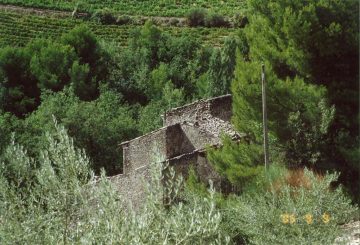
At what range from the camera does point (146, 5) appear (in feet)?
143

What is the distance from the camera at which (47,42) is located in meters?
32.9

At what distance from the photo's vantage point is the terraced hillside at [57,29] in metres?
37.0

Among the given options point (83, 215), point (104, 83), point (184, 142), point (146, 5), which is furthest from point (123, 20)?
point (83, 215)

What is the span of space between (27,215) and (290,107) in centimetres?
600

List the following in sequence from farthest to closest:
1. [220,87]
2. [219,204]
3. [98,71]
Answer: [98,71], [220,87], [219,204]

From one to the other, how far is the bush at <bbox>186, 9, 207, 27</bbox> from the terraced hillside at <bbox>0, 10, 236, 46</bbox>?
81 centimetres

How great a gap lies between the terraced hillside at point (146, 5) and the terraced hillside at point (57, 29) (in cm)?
154

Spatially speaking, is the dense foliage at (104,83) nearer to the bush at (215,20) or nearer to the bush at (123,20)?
the bush at (215,20)

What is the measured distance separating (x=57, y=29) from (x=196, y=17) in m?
A: 8.60

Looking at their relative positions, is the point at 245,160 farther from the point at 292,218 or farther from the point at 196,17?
the point at 196,17

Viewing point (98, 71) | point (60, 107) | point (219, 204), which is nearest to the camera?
point (219, 204)

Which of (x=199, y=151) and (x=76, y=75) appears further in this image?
(x=76, y=75)

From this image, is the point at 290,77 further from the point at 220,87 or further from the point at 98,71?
the point at 98,71

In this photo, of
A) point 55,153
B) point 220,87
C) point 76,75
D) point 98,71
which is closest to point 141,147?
point 55,153
